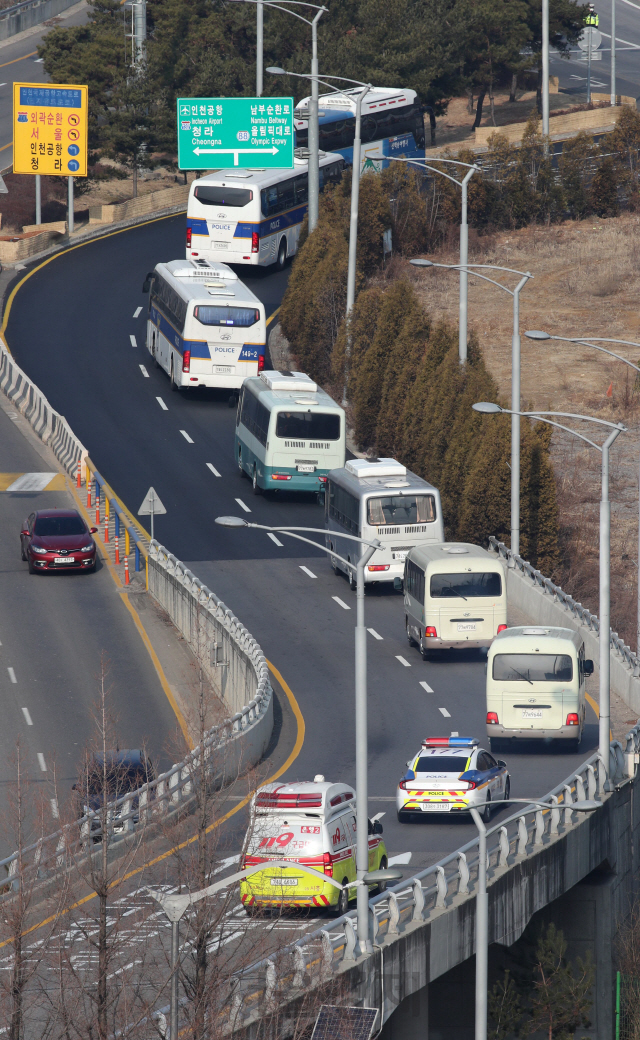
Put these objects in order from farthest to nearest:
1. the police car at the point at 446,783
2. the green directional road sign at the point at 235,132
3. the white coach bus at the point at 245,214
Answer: the green directional road sign at the point at 235,132 < the white coach bus at the point at 245,214 < the police car at the point at 446,783

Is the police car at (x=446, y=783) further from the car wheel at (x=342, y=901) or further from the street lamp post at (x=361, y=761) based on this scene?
the street lamp post at (x=361, y=761)

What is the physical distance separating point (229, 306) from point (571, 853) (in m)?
32.3

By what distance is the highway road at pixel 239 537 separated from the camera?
121ft

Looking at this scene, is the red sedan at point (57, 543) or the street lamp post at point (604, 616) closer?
the street lamp post at point (604, 616)

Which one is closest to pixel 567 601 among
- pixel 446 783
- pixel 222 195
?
pixel 446 783

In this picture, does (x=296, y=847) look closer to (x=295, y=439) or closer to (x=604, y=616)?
(x=604, y=616)

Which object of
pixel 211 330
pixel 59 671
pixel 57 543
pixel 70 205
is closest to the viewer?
pixel 59 671

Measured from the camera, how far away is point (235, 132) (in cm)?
7812

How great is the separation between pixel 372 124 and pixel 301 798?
63554 millimetres

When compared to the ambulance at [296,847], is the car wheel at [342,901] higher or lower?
lower

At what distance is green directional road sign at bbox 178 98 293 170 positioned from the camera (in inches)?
3044

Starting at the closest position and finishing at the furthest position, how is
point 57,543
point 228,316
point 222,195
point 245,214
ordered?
point 57,543
point 228,316
point 222,195
point 245,214

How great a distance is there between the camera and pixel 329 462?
54.0 meters

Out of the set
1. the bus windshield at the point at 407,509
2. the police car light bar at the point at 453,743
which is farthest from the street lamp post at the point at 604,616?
the bus windshield at the point at 407,509
